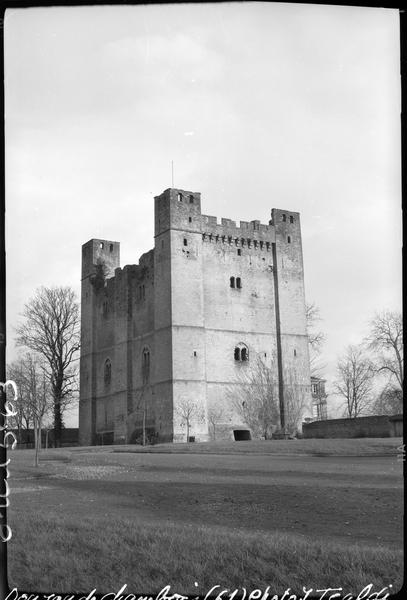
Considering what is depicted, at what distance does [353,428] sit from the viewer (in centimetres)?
2806

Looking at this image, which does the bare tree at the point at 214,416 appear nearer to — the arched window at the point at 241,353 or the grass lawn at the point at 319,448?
the arched window at the point at 241,353

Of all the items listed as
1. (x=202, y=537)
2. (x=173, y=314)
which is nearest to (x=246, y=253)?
(x=173, y=314)

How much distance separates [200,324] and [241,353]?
3349mm

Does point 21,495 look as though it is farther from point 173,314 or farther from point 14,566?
point 173,314

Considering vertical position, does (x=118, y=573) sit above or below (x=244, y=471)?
above

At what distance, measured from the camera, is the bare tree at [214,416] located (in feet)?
125

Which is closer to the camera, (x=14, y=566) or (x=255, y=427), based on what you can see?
(x=14, y=566)

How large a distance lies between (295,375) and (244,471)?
27.5 meters

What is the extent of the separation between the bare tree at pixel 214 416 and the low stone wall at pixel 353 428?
25.2 ft

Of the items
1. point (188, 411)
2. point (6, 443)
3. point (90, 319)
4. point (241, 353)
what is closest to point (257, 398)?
point (241, 353)

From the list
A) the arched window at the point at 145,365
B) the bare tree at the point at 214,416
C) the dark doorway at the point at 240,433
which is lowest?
the dark doorway at the point at 240,433

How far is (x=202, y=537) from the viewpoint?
16.9 feet

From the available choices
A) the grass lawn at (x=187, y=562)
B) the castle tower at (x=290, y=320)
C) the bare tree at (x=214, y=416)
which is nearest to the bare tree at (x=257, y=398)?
the bare tree at (x=214, y=416)

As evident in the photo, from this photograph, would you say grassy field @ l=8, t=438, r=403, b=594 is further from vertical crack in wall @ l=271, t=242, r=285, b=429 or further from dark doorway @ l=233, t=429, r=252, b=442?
vertical crack in wall @ l=271, t=242, r=285, b=429
